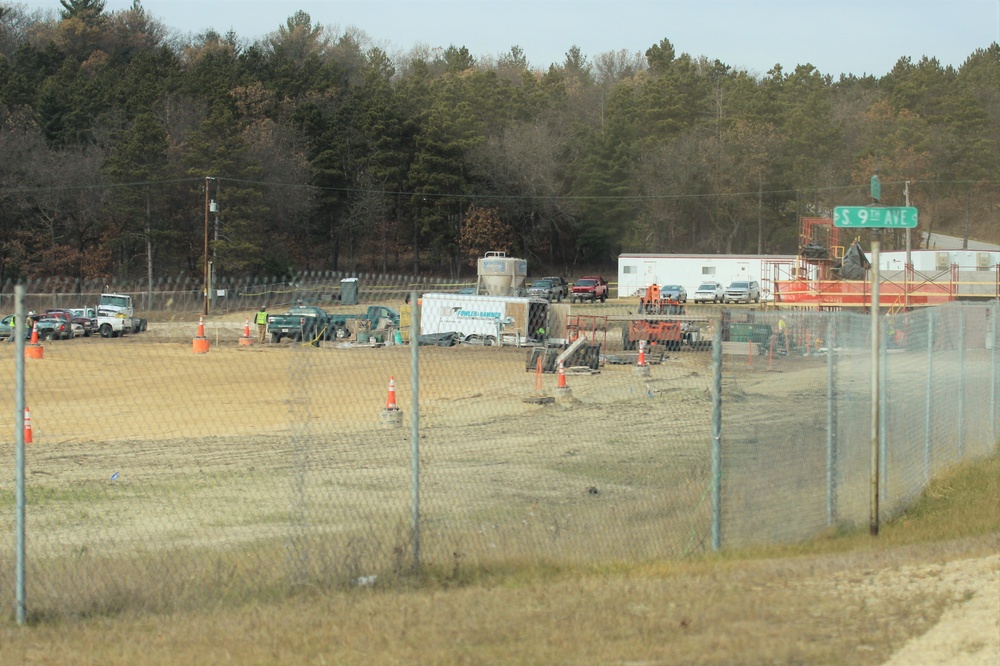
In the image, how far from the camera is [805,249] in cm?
4322

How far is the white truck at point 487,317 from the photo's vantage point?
42.1 m

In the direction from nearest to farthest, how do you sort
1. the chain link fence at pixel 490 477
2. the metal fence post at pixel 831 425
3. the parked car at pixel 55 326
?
the chain link fence at pixel 490 477, the metal fence post at pixel 831 425, the parked car at pixel 55 326

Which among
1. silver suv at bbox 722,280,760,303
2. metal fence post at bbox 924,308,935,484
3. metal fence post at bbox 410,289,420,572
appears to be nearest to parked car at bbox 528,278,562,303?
silver suv at bbox 722,280,760,303

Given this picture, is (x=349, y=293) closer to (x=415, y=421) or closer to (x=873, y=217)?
(x=873, y=217)

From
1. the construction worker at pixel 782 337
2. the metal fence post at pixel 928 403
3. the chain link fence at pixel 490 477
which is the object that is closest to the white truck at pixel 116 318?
the chain link fence at pixel 490 477

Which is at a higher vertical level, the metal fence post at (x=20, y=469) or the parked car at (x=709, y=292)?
the parked car at (x=709, y=292)

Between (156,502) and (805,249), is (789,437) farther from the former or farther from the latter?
(805,249)

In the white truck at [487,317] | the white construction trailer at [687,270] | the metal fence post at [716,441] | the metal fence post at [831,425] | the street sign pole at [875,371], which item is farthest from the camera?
the white construction trailer at [687,270]

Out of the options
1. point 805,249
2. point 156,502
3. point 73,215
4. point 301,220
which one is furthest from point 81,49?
point 156,502

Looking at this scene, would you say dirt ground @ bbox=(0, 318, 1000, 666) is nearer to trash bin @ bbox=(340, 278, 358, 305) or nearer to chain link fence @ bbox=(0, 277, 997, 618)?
chain link fence @ bbox=(0, 277, 997, 618)

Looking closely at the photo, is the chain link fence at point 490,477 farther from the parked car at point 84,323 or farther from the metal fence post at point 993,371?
the parked car at point 84,323

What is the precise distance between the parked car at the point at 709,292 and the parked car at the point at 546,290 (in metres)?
8.70

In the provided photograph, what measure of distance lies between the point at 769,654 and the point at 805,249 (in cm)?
3914

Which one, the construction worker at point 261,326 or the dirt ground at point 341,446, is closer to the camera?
the dirt ground at point 341,446
